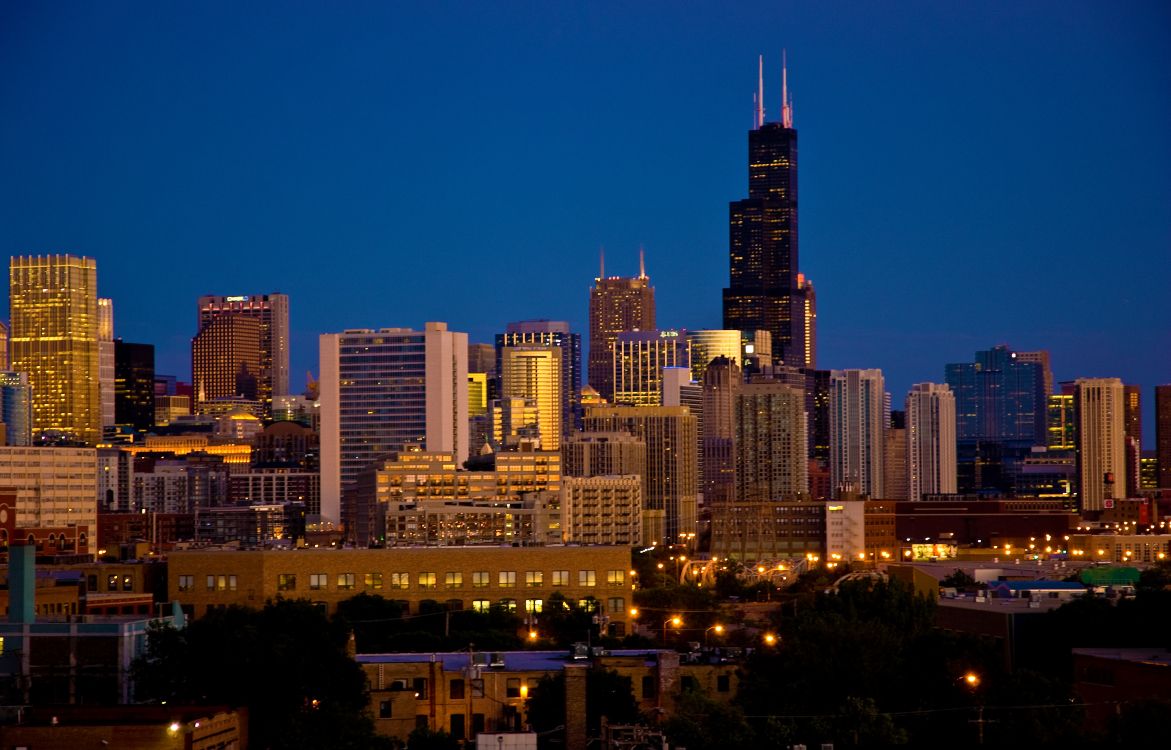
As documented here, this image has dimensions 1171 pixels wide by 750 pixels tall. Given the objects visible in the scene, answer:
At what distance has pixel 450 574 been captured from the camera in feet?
326

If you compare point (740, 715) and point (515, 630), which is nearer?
point (740, 715)

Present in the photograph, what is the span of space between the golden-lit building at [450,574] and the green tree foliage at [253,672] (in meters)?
37.1

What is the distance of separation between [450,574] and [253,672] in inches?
1695

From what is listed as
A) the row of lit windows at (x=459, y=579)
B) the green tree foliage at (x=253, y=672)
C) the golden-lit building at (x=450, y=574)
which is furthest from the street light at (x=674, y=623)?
the green tree foliage at (x=253, y=672)

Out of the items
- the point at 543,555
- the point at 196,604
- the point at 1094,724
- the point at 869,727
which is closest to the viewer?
the point at 869,727

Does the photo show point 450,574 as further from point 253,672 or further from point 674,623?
point 253,672

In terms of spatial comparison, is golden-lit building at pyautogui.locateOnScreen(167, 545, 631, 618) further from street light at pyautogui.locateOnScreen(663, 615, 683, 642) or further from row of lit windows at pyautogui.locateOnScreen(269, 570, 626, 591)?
street light at pyautogui.locateOnScreen(663, 615, 683, 642)

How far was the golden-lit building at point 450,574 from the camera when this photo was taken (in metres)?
96.7

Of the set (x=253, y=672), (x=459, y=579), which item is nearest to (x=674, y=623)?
(x=459, y=579)

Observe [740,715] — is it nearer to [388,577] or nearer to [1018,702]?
[1018,702]

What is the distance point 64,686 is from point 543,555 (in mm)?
42864

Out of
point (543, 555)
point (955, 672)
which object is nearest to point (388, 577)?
point (543, 555)

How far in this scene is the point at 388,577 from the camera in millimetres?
98875

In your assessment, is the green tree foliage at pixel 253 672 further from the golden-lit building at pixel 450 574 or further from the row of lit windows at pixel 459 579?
the row of lit windows at pixel 459 579
